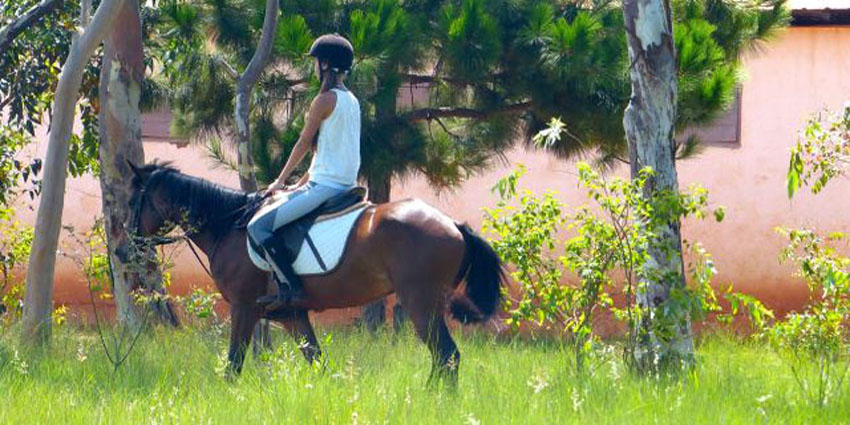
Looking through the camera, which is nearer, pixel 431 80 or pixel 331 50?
pixel 331 50

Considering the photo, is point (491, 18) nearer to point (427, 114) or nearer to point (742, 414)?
point (427, 114)

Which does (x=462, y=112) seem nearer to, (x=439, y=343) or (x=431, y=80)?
(x=431, y=80)

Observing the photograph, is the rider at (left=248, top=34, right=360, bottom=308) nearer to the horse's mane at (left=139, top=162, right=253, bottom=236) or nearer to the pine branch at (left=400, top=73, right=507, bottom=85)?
the horse's mane at (left=139, top=162, right=253, bottom=236)

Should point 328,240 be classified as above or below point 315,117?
below

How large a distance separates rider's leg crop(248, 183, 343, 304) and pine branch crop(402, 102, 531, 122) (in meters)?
3.74

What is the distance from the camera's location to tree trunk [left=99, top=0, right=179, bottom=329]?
1106 cm

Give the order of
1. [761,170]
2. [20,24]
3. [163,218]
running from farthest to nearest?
[761,170]
[20,24]
[163,218]

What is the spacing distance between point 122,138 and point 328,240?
135 inches

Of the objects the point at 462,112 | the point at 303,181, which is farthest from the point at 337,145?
the point at 462,112

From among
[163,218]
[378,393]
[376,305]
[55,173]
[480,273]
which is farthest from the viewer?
[376,305]

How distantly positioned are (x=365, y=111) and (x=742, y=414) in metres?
5.41

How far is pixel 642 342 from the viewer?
8250mm

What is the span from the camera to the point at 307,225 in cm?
840

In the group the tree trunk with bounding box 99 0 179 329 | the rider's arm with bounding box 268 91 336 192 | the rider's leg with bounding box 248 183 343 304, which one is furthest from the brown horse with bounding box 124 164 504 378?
the tree trunk with bounding box 99 0 179 329
